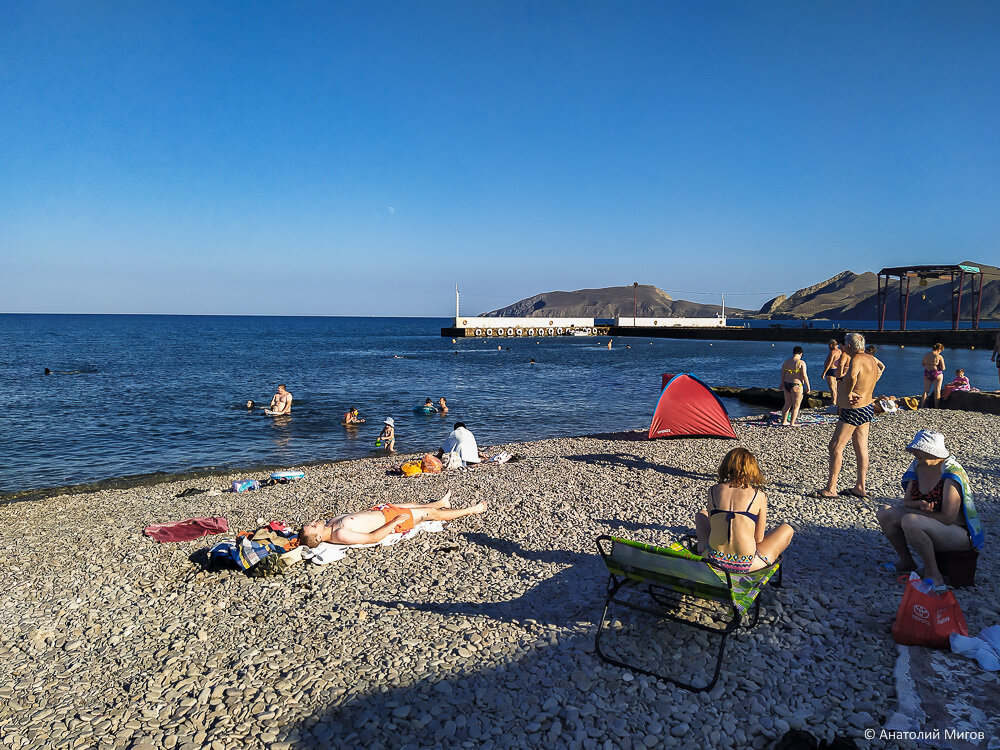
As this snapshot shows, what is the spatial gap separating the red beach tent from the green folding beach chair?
331 inches

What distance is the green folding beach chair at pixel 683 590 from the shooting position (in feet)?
14.1

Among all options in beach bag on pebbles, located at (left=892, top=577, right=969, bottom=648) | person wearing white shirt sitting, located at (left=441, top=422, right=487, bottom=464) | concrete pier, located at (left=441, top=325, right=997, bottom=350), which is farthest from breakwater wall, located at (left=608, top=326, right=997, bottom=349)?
beach bag on pebbles, located at (left=892, top=577, right=969, bottom=648)

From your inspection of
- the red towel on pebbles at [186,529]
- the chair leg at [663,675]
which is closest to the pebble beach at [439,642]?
the chair leg at [663,675]

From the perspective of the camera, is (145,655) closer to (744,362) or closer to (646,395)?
(646,395)

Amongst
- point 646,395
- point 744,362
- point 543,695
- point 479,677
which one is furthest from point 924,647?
point 744,362

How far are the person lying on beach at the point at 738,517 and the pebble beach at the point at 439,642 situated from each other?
494 mm

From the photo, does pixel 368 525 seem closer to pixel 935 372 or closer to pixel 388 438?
pixel 388 438

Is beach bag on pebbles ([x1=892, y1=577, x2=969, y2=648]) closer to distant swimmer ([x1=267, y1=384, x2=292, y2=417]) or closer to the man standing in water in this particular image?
the man standing in water

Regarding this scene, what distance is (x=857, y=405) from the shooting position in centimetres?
806

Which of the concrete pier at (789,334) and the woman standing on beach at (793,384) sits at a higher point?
the concrete pier at (789,334)

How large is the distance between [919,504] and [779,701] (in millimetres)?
2726

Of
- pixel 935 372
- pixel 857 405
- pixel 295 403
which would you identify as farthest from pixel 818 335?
pixel 857 405

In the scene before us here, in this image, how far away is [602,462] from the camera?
1119 centimetres

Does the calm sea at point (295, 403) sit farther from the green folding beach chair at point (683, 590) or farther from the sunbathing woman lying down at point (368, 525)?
the green folding beach chair at point (683, 590)
